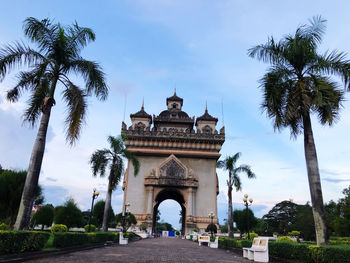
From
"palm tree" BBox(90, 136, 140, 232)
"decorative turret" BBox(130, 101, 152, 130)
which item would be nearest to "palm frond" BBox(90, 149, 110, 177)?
"palm tree" BBox(90, 136, 140, 232)

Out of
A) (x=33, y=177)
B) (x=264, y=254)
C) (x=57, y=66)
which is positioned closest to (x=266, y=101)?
(x=264, y=254)

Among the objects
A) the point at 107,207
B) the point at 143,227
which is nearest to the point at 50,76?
the point at 107,207

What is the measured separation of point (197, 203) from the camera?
1559 inches

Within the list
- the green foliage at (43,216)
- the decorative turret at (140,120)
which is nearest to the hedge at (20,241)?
the green foliage at (43,216)

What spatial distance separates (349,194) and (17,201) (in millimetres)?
43203

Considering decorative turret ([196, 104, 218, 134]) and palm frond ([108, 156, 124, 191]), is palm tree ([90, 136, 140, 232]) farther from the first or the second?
decorative turret ([196, 104, 218, 134])

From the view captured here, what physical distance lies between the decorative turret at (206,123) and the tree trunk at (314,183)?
3516 cm

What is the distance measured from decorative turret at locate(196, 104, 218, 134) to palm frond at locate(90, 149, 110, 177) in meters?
25.1

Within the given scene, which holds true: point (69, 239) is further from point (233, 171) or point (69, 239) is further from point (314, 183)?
point (233, 171)

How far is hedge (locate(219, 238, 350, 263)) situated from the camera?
7168 mm

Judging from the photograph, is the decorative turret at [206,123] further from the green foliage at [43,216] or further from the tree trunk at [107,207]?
the tree trunk at [107,207]

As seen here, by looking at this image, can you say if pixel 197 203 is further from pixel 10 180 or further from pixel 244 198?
pixel 10 180

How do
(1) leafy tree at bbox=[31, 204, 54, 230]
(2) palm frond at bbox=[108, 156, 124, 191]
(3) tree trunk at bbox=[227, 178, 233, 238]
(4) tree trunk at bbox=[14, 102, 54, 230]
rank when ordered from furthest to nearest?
(1) leafy tree at bbox=[31, 204, 54, 230], (3) tree trunk at bbox=[227, 178, 233, 238], (2) palm frond at bbox=[108, 156, 124, 191], (4) tree trunk at bbox=[14, 102, 54, 230]

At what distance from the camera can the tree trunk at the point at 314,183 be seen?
9.57 m
